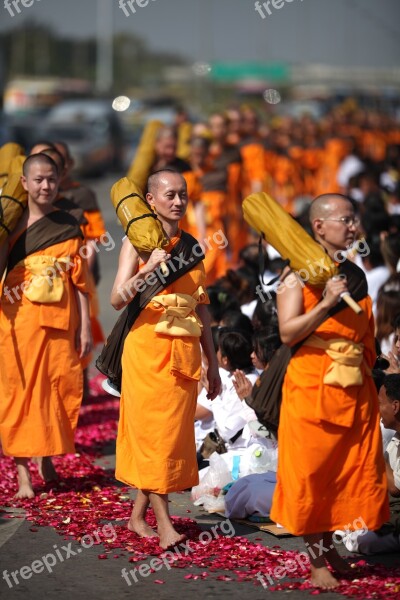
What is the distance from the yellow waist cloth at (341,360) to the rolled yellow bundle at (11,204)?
2238 millimetres

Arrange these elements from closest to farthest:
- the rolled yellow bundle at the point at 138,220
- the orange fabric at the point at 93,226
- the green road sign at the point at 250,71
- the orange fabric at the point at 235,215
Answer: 1. the rolled yellow bundle at the point at 138,220
2. the orange fabric at the point at 93,226
3. the orange fabric at the point at 235,215
4. the green road sign at the point at 250,71

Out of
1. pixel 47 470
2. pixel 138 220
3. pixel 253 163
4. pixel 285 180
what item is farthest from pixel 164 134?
pixel 285 180

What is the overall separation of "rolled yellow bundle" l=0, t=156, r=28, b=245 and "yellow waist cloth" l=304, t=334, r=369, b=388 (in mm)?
2238

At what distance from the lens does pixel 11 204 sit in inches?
261

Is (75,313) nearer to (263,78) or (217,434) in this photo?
(217,434)

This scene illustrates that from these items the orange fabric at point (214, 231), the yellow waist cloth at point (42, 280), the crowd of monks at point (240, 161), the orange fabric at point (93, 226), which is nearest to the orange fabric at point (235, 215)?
the crowd of monks at point (240, 161)

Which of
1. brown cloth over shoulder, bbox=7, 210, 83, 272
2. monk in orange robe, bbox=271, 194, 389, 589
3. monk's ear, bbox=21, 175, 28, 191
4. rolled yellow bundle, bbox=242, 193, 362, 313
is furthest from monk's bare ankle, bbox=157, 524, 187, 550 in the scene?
monk's ear, bbox=21, 175, 28, 191

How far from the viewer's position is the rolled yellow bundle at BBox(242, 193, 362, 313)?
490 cm

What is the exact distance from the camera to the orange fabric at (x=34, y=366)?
21.7ft

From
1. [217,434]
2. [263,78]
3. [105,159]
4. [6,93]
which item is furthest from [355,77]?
[217,434]

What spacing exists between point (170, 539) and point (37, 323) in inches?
65.1

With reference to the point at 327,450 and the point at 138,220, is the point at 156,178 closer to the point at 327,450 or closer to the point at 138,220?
the point at 138,220

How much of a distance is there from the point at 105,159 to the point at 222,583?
85.4 feet

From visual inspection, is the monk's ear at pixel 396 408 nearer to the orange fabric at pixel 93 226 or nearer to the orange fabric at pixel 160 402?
the orange fabric at pixel 160 402
